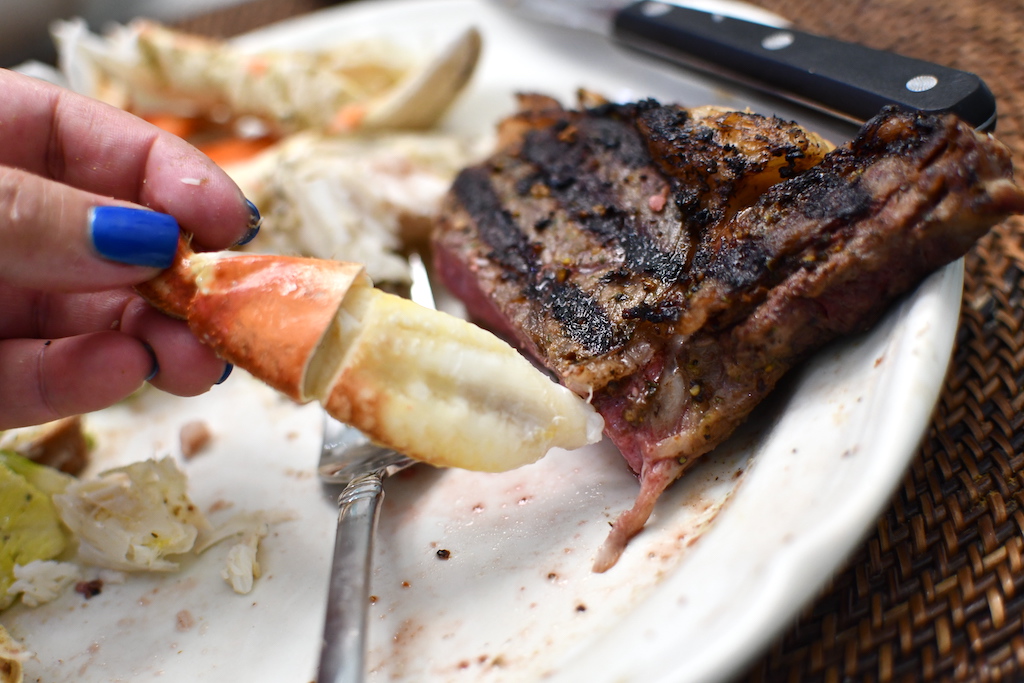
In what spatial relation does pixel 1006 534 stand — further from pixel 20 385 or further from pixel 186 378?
pixel 20 385

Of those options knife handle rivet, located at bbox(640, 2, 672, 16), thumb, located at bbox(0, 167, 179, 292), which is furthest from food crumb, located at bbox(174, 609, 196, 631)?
knife handle rivet, located at bbox(640, 2, 672, 16)

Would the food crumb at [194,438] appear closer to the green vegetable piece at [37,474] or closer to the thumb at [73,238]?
the green vegetable piece at [37,474]

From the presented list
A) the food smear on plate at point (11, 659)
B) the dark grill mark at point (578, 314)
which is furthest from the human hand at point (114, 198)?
the dark grill mark at point (578, 314)

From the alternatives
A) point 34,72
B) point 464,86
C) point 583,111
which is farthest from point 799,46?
point 34,72

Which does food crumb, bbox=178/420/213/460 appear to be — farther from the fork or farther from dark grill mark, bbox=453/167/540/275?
dark grill mark, bbox=453/167/540/275

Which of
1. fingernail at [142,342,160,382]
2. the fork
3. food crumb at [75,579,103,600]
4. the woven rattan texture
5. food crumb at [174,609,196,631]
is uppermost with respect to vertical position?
the woven rattan texture
